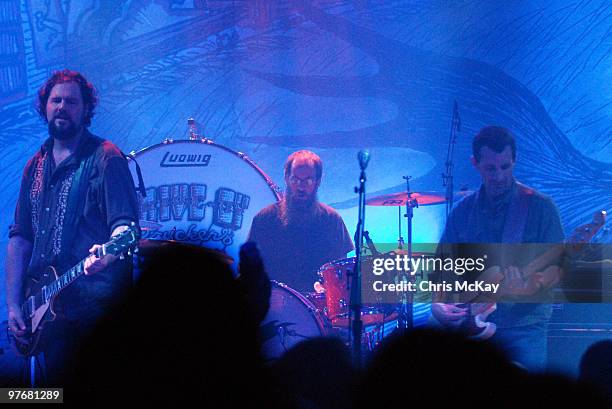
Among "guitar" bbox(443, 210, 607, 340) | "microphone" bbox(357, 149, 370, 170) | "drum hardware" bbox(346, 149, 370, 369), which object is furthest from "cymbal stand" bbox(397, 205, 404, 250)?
"guitar" bbox(443, 210, 607, 340)

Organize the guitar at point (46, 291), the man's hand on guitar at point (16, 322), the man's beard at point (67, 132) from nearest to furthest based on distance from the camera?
1. the guitar at point (46, 291)
2. the man's hand on guitar at point (16, 322)
3. the man's beard at point (67, 132)

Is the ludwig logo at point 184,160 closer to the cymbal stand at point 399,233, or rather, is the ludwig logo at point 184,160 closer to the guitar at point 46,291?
the guitar at point 46,291

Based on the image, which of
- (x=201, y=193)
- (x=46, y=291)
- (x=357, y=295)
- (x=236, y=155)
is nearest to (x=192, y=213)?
(x=201, y=193)

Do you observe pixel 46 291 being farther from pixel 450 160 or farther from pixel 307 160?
pixel 450 160

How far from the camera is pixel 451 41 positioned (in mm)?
4086

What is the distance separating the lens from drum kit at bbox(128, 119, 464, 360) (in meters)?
3.96

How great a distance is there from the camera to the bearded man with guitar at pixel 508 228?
3947mm

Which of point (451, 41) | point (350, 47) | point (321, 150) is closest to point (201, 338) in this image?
point (321, 150)

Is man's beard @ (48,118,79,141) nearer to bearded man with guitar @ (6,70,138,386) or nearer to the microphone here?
bearded man with guitar @ (6,70,138,386)

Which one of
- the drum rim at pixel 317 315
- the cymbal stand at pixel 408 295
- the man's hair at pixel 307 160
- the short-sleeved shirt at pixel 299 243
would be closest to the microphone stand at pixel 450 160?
the cymbal stand at pixel 408 295

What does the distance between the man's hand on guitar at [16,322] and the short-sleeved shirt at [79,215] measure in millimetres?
241

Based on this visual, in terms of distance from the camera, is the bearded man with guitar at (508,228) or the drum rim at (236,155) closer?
the bearded man with guitar at (508,228)

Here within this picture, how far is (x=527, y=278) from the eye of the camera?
3.94 metres

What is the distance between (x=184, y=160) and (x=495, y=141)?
1.88 m
